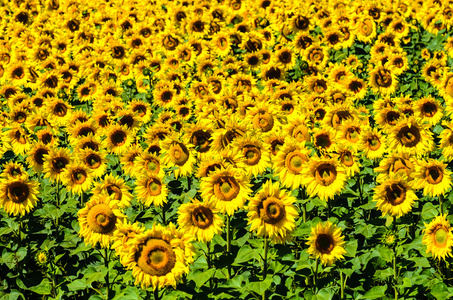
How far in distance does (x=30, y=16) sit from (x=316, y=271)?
12299 mm

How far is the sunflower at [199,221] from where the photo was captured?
16.8ft

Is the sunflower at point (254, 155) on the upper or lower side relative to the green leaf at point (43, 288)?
upper

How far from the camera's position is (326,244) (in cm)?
516

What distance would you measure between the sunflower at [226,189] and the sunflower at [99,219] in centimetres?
99

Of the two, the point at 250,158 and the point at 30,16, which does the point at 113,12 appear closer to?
the point at 30,16

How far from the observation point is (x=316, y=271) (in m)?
5.31

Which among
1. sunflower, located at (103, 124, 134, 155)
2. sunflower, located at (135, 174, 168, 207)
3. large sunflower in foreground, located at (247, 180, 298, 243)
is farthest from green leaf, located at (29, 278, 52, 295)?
large sunflower in foreground, located at (247, 180, 298, 243)

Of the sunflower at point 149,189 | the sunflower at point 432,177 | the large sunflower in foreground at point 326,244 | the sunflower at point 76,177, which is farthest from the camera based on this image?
the sunflower at point 76,177

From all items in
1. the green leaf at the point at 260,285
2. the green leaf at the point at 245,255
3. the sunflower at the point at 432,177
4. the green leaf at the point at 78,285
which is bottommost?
the green leaf at the point at 78,285

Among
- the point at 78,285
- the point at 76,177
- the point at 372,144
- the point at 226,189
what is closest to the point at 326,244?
the point at 226,189

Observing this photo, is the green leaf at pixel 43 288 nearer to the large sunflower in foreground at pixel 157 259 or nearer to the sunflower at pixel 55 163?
the sunflower at pixel 55 163

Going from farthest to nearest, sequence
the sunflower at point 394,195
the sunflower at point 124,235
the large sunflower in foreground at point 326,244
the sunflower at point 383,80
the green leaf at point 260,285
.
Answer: the sunflower at point 383,80 < the sunflower at point 394,195 < the large sunflower in foreground at point 326,244 < the green leaf at point 260,285 < the sunflower at point 124,235

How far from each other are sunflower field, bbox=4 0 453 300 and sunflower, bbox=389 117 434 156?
2 centimetres

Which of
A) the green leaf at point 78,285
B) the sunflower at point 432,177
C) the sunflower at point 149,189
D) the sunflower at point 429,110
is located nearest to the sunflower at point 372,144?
the sunflower at point 432,177
